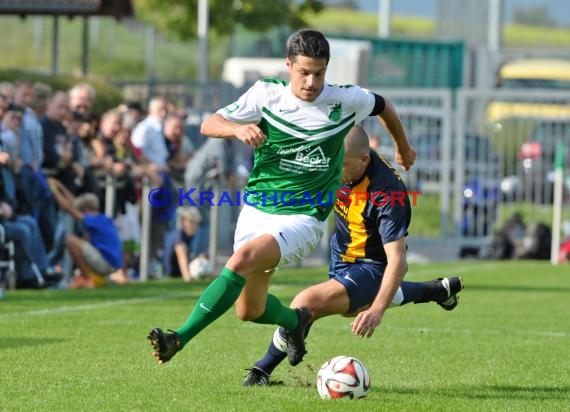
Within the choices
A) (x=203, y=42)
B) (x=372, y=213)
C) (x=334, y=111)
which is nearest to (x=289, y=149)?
(x=334, y=111)

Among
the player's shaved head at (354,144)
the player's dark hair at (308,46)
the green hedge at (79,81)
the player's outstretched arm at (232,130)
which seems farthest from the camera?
the green hedge at (79,81)

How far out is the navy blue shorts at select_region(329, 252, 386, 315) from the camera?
28.1ft

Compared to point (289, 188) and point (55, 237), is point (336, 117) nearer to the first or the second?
point (289, 188)

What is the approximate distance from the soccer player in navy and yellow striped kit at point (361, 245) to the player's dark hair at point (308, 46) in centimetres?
74

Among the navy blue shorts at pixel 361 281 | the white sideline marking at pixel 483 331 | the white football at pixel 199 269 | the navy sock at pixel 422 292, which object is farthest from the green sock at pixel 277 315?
the white football at pixel 199 269

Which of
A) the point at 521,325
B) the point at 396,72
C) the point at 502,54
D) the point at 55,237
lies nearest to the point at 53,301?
the point at 55,237

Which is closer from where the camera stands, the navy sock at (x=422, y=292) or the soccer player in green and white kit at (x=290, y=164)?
the soccer player in green and white kit at (x=290, y=164)

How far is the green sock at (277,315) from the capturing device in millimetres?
7938

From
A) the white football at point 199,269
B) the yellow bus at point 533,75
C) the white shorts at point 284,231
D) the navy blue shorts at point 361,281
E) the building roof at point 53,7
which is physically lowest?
the white football at point 199,269

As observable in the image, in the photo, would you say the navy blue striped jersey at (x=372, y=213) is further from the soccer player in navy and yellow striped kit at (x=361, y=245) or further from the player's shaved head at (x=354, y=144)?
the player's shaved head at (x=354, y=144)

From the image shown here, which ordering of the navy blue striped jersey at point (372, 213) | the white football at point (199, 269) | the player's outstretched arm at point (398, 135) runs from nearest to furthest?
the navy blue striped jersey at point (372, 213), the player's outstretched arm at point (398, 135), the white football at point (199, 269)

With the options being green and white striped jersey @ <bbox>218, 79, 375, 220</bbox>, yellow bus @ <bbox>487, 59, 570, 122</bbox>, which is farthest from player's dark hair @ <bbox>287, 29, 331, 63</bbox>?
yellow bus @ <bbox>487, 59, 570, 122</bbox>

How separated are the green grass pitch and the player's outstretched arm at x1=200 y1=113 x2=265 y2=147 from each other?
137 cm

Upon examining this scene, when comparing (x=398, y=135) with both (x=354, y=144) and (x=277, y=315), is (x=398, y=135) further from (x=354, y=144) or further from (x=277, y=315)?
(x=277, y=315)
